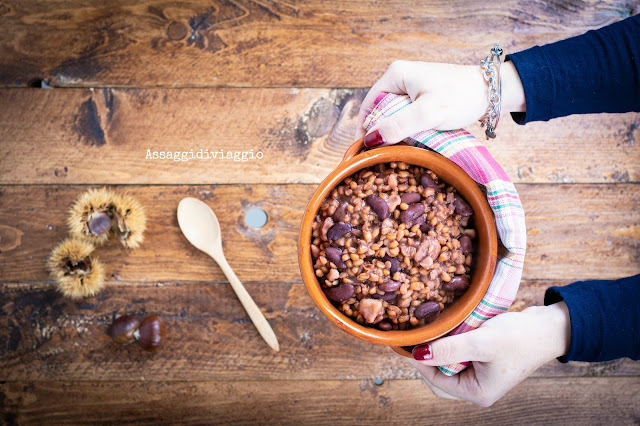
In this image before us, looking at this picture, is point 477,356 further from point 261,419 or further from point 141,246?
point 141,246

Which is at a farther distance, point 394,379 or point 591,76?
point 394,379

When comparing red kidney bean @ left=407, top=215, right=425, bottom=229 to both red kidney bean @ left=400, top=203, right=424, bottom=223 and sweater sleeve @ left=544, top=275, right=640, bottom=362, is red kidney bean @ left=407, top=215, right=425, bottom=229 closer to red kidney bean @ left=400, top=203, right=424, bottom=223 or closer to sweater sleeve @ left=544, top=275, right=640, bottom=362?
red kidney bean @ left=400, top=203, right=424, bottom=223

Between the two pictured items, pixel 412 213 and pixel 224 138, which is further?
pixel 224 138

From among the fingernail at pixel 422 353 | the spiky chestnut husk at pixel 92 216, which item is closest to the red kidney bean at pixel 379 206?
the fingernail at pixel 422 353

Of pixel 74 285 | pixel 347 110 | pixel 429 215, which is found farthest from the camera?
pixel 347 110

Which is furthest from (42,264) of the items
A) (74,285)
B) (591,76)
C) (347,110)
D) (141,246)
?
(591,76)

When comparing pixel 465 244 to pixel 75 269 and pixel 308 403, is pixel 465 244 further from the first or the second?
pixel 75 269

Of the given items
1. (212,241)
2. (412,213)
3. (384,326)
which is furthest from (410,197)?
(212,241)
